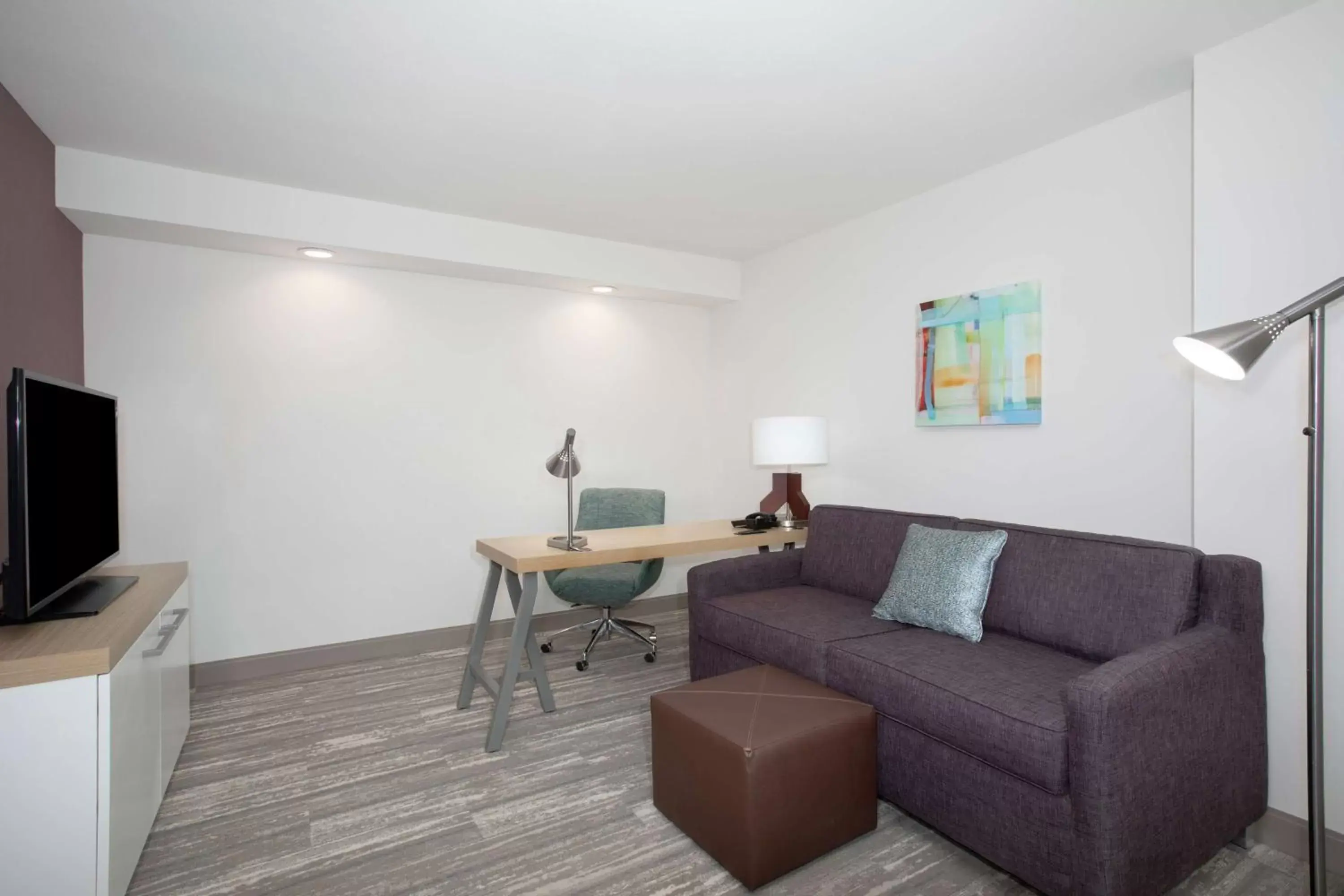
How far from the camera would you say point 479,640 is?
130 inches

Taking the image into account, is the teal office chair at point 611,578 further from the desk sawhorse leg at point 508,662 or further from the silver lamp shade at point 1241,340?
the silver lamp shade at point 1241,340

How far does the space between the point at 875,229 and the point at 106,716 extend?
149 inches

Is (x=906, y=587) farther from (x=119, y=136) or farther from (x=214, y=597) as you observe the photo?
(x=119, y=136)

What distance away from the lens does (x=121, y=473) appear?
3.43 meters

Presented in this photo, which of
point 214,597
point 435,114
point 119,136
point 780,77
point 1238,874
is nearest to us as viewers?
point 1238,874

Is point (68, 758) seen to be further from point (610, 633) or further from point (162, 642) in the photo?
point (610, 633)

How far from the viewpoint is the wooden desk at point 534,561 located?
2.94 meters

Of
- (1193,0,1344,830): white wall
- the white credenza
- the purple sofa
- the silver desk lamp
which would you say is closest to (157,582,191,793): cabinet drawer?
the white credenza

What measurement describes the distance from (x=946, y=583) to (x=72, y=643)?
2.66 meters

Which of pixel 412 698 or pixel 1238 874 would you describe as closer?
pixel 1238 874

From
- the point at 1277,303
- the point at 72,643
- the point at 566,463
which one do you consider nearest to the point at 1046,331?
the point at 1277,303

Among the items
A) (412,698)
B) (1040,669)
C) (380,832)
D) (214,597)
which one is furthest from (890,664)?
(214,597)

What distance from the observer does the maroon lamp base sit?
405cm

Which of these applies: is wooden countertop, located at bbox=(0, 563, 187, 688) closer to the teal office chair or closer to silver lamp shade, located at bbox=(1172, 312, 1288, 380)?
the teal office chair
